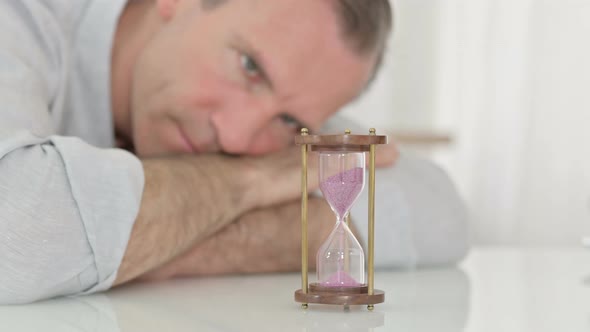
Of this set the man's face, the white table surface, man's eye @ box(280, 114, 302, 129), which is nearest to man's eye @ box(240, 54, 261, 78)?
the man's face

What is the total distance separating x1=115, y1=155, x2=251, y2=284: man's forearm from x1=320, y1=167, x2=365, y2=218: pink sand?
11.2 inches

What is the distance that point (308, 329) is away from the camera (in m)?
0.80

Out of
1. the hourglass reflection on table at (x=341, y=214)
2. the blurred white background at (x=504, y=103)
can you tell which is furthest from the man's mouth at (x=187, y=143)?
the blurred white background at (x=504, y=103)

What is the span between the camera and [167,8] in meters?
1.59

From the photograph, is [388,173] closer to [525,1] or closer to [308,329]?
[308,329]

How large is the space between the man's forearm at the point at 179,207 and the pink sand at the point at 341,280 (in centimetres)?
27

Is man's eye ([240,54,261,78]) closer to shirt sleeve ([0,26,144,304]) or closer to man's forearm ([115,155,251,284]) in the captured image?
man's forearm ([115,155,251,284])

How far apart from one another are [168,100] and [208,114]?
9 centimetres

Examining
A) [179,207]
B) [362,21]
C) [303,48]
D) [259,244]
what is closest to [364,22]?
[362,21]

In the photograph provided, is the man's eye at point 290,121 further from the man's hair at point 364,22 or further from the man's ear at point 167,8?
the man's ear at point 167,8

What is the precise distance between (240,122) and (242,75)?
8 centimetres

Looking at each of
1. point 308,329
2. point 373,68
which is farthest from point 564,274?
point 308,329

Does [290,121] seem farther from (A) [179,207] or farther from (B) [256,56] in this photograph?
(A) [179,207]

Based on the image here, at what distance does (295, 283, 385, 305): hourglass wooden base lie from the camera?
888 millimetres
